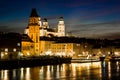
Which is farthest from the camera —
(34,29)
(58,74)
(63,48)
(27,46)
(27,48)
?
(63,48)

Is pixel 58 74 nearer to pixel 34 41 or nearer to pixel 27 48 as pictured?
pixel 27 48

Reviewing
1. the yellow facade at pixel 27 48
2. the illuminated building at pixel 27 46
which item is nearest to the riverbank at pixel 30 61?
the yellow facade at pixel 27 48

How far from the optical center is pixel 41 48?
446ft

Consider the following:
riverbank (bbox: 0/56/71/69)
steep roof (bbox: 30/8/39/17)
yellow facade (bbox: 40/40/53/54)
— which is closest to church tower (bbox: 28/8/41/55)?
steep roof (bbox: 30/8/39/17)

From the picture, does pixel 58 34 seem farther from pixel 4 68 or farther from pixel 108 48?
pixel 4 68

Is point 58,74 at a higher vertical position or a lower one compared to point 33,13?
lower

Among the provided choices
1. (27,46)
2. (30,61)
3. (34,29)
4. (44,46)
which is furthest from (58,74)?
(44,46)

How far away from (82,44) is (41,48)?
24408mm

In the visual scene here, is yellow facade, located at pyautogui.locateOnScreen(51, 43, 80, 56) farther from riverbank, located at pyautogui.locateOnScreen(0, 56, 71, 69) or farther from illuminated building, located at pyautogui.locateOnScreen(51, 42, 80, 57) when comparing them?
riverbank, located at pyautogui.locateOnScreen(0, 56, 71, 69)

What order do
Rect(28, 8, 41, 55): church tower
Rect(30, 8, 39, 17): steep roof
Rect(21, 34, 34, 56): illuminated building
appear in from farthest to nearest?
Rect(28, 8, 41, 55): church tower
Rect(30, 8, 39, 17): steep roof
Rect(21, 34, 34, 56): illuminated building

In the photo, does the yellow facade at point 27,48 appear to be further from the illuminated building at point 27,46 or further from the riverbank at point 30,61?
the riverbank at point 30,61

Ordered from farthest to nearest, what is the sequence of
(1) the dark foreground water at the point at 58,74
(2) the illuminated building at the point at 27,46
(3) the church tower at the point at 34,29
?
1. (3) the church tower at the point at 34,29
2. (2) the illuminated building at the point at 27,46
3. (1) the dark foreground water at the point at 58,74

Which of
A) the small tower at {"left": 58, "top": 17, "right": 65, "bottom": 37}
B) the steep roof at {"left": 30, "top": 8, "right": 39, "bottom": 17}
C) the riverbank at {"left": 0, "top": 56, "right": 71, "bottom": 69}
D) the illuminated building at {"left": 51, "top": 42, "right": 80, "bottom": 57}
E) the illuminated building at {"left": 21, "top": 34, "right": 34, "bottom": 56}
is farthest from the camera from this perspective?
the small tower at {"left": 58, "top": 17, "right": 65, "bottom": 37}

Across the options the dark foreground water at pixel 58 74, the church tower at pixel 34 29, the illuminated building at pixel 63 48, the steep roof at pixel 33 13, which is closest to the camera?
the dark foreground water at pixel 58 74
